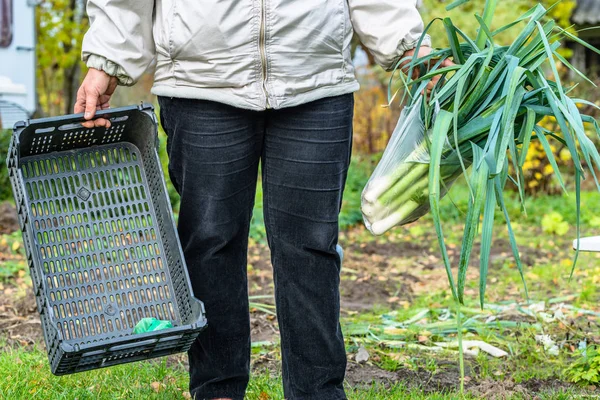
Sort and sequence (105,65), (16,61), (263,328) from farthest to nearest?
A: (16,61)
(263,328)
(105,65)

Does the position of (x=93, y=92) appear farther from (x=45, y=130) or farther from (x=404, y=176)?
(x=404, y=176)

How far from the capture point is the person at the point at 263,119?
7.04 ft

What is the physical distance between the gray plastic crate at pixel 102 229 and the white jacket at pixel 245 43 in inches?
7.7

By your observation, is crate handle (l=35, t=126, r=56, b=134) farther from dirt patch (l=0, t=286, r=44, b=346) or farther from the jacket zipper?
dirt patch (l=0, t=286, r=44, b=346)

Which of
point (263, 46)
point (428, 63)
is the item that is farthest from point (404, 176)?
point (263, 46)

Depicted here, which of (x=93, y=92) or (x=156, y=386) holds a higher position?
(x=93, y=92)

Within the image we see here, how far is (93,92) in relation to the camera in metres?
2.25

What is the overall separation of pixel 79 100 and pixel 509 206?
5.54 m

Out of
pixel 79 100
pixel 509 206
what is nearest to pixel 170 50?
pixel 79 100

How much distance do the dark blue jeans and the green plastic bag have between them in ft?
0.46

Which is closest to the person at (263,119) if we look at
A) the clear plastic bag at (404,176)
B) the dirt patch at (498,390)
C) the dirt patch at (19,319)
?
the clear plastic bag at (404,176)

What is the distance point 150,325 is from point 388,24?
3.44 ft

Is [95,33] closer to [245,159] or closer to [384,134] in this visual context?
[245,159]

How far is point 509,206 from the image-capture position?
7258mm
